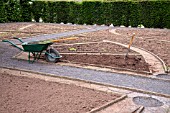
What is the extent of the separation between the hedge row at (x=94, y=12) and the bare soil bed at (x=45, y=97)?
14942 millimetres

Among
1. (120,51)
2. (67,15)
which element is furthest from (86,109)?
(67,15)

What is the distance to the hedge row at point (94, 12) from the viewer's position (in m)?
19.9

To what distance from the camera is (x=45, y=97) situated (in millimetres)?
5582

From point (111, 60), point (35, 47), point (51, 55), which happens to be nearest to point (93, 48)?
point (111, 60)

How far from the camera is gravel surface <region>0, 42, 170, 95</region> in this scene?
6516 mm

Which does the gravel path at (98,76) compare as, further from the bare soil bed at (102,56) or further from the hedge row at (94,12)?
the hedge row at (94,12)

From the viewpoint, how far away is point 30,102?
17.4ft

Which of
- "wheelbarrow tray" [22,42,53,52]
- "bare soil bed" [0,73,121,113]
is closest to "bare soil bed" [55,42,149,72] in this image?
"wheelbarrow tray" [22,42,53,52]

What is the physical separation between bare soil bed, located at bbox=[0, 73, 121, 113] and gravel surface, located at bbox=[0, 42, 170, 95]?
0.85 m

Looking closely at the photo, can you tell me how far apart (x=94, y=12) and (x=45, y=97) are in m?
16.7

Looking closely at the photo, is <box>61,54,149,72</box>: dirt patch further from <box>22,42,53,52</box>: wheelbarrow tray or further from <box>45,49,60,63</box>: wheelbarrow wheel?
<box>22,42,53,52</box>: wheelbarrow tray

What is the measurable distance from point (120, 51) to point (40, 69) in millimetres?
3623

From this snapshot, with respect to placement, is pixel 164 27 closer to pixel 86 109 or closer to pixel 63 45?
pixel 63 45

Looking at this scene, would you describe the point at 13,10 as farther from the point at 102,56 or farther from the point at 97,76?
the point at 97,76
